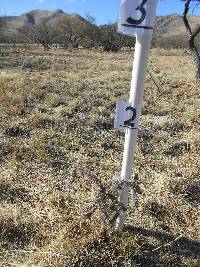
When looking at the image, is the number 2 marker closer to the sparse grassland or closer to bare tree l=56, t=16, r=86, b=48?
the sparse grassland

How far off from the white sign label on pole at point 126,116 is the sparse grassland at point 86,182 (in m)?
0.59

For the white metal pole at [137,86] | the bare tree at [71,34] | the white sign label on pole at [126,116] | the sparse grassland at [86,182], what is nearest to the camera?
the white metal pole at [137,86]

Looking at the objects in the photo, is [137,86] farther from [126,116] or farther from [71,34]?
[71,34]

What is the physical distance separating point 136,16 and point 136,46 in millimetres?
288

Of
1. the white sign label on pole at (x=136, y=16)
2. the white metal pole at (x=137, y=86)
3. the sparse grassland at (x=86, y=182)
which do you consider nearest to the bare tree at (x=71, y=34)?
the sparse grassland at (x=86, y=182)

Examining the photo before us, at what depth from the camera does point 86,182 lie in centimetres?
523

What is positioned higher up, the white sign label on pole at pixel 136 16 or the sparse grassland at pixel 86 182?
the white sign label on pole at pixel 136 16

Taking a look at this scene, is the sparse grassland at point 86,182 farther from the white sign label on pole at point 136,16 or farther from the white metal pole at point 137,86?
the white sign label on pole at point 136,16

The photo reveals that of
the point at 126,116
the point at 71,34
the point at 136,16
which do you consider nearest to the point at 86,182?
the point at 126,116

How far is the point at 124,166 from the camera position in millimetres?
3973

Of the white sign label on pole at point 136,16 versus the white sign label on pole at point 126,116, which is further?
the white sign label on pole at point 126,116

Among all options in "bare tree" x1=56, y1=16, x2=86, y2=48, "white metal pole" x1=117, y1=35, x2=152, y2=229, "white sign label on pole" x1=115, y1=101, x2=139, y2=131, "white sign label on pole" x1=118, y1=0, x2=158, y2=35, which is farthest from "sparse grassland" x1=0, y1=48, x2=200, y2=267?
"bare tree" x1=56, y1=16, x2=86, y2=48

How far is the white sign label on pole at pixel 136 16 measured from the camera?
337 cm

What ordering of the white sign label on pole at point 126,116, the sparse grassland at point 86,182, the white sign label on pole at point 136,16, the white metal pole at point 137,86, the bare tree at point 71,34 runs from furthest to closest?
the bare tree at point 71,34
the sparse grassland at point 86,182
the white sign label on pole at point 126,116
the white metal pole at point 137,86
the white sign label on pole at point 136,16
